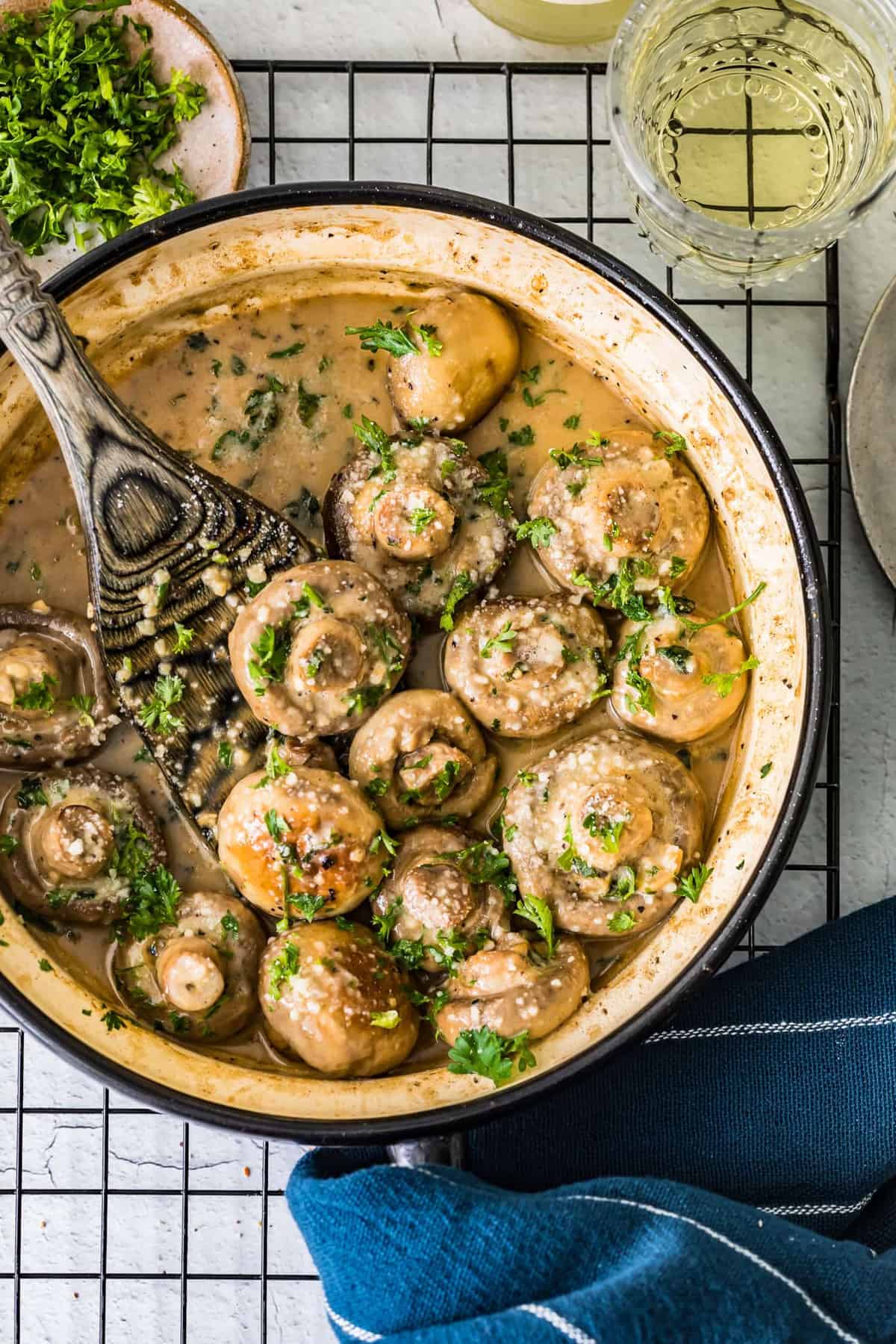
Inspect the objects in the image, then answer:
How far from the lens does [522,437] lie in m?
1.90

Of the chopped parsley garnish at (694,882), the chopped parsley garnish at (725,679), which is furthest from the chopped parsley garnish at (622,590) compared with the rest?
the chopped parsley garnish at (694,882)

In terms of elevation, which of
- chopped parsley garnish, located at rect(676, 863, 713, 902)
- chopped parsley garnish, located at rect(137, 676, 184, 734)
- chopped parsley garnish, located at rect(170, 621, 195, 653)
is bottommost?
chopped parsley garnish, located at rect(676, 863, 713, 902)

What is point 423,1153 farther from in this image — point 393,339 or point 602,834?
point 393,339

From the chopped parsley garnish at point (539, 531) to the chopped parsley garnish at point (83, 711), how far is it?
67 cm

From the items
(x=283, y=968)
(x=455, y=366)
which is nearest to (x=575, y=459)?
(x=455, y=366)

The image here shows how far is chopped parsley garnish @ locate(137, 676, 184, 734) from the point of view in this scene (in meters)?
1.79

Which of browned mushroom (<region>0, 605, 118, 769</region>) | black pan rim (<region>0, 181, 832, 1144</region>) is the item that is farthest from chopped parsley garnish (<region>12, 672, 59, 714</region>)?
black pan rim (<region>0, 181, 832, 1144</region>)

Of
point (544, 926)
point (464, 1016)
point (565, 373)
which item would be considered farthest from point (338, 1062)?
point (565, 373)

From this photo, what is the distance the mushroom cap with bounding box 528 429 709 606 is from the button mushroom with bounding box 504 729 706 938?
241 mm

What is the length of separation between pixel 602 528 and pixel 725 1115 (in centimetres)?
88

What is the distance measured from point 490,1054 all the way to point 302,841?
14.4 inches

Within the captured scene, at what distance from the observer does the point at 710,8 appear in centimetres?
202

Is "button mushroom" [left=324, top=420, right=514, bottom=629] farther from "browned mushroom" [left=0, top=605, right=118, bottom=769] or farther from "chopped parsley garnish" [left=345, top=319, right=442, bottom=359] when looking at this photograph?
"browned mushroom" [left=0, top=605, right=118, bottom=769]

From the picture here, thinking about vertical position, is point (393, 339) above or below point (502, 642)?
above
